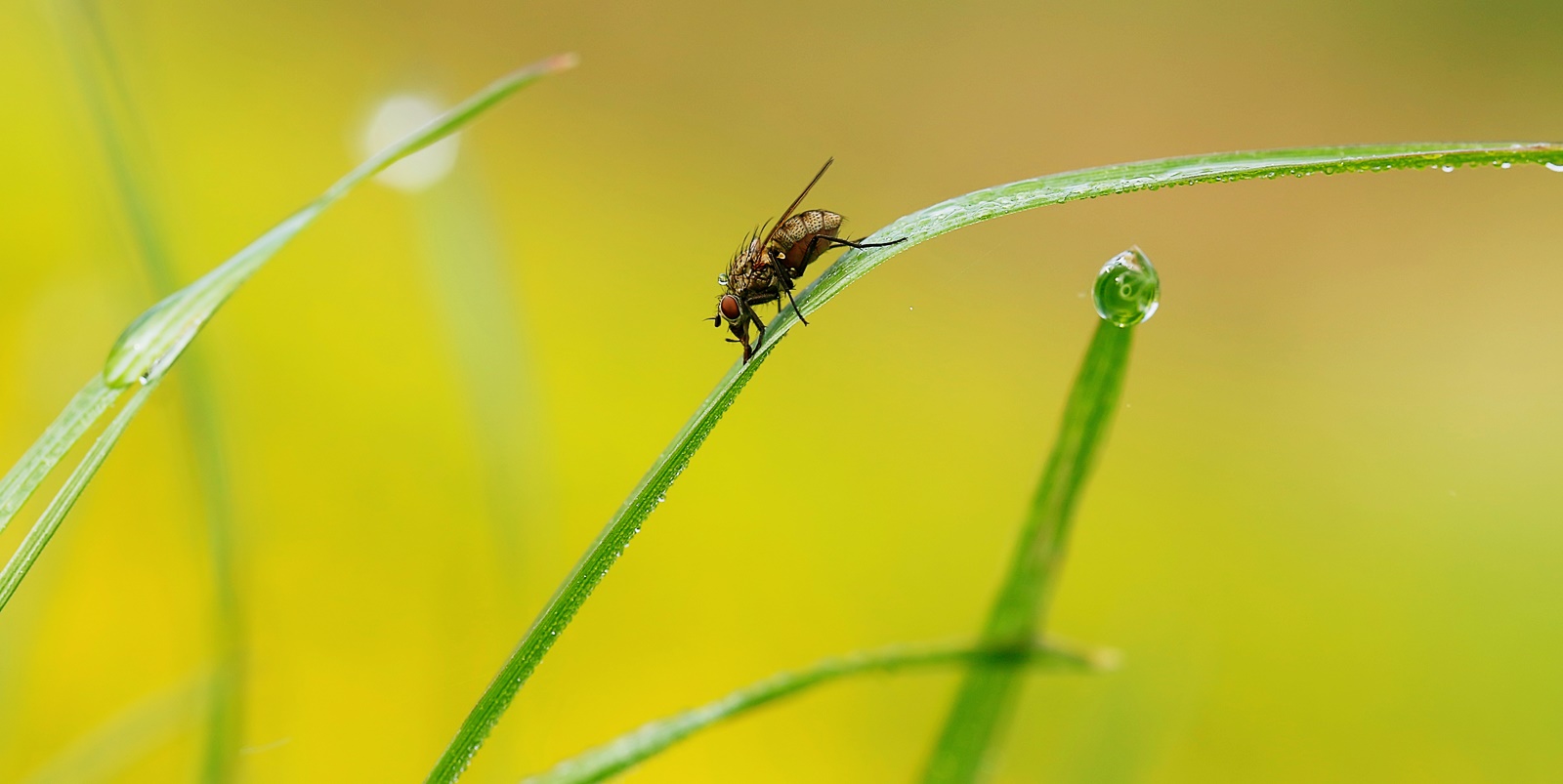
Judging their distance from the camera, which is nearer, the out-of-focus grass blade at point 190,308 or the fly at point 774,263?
the out-of-focus grass blade at point 190,308

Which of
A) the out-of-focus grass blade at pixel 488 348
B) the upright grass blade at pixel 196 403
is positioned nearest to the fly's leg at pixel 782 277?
the out-of-focus grass blade at pixel 488 348

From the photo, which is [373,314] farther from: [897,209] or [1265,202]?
[1265,202]

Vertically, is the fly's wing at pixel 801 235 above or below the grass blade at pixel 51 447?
above

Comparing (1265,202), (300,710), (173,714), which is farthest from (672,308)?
(1265,202)

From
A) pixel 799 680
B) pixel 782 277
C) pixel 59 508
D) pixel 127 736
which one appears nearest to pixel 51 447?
pixel 59 508

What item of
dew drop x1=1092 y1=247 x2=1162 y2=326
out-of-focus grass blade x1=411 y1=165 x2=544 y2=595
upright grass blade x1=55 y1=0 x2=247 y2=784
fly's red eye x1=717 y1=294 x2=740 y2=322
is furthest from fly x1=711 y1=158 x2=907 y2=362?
dew drop x1=1092 y1=247 x2=1162 y2=326

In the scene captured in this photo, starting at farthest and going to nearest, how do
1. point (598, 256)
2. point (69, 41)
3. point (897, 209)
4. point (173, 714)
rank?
point (897, 209) < point (598, 256) < point (173, 714) < point (69, 41)

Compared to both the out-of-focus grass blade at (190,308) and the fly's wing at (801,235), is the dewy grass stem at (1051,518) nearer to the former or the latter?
the out-of-focus grass blade at (190,308)
